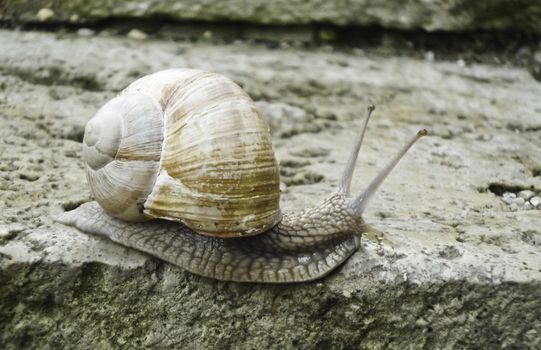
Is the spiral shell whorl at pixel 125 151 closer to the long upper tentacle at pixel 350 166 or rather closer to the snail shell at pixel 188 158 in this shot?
the snail shell at pixel 188 158

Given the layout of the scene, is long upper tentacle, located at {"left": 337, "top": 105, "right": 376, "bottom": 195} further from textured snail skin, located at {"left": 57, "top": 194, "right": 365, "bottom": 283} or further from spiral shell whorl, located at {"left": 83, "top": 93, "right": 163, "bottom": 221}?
spiral shell whorl, located at {"left": 83, "top": 93, "right": 163, "bottom": 221}

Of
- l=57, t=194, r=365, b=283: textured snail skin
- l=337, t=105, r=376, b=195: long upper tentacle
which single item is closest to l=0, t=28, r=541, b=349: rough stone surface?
l=57, t=194, r=365, b=283: textured snail skin

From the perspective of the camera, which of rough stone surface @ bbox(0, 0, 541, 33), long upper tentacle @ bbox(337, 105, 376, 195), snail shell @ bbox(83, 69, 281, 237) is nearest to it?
snail shell @ bbox(83, 69, 281, 237)

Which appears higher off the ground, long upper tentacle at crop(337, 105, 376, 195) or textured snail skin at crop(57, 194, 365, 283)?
long upper tentacle at crop(337, 105, 376, 195)

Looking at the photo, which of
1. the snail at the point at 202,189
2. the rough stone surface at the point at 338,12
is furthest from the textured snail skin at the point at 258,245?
the rough stone surface at the point at 338,12

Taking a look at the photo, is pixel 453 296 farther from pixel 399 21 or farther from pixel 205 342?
pixel 399 21

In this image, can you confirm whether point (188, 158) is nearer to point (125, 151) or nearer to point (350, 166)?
point (125, 151)
